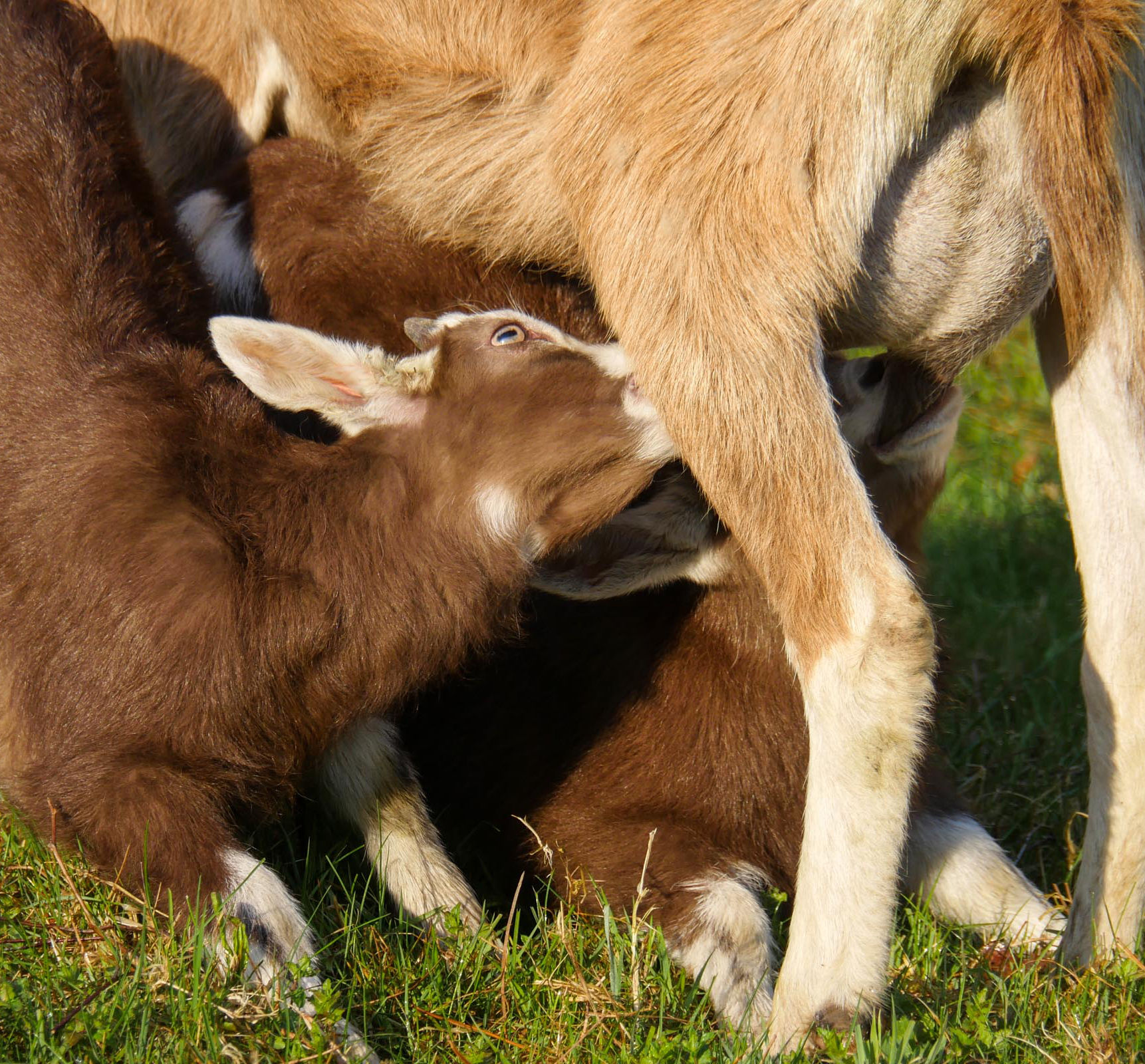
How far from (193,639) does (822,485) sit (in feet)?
4.30

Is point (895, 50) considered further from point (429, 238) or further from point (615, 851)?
point (615, 851)

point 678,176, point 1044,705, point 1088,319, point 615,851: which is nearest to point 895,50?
point 678,176

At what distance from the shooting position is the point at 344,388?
3359mm

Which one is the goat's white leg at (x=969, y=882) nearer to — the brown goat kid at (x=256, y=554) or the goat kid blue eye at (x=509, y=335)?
the brown goat kid at (x=256, y=554)

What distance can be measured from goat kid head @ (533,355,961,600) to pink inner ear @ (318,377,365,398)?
1.78 ft

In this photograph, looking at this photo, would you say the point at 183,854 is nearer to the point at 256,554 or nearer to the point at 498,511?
the point at 256,554

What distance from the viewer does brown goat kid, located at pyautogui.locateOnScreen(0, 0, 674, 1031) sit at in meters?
3.10

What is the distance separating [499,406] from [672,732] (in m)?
0.96

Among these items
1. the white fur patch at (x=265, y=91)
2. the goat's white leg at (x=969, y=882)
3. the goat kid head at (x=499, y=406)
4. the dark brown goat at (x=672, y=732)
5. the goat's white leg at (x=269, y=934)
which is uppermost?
the white fur patch at (x=265, y=91)

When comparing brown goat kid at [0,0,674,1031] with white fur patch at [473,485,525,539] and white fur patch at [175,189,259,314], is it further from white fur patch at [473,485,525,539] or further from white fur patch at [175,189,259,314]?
white fur patch at [175,189,259,314]

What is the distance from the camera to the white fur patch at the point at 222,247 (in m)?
4.30

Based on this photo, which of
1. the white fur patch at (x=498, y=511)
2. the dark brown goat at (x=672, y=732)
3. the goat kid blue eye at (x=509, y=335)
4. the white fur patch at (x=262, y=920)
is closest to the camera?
the white fur patch at (x=262, y=920)

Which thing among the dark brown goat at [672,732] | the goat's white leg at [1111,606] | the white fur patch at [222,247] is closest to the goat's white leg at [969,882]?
the dark brown goat at [672,732]

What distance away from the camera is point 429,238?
4.19 metres
